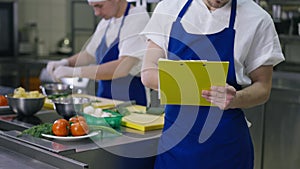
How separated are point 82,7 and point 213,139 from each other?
386 centimetres

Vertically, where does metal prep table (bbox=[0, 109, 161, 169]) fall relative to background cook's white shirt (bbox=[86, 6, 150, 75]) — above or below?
below

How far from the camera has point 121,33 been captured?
8.87 ft

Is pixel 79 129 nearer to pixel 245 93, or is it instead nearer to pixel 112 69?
pixel 245 93

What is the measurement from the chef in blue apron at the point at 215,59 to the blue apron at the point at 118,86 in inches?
41.2

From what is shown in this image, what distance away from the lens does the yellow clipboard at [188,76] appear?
1372 mm

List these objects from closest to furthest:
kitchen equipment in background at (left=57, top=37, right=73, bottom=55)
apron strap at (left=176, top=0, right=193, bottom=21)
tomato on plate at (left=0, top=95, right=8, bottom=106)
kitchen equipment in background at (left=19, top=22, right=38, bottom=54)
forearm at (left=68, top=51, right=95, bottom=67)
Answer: apron strap at (left=176, top=0, right=193, bottom=21) → tomato on plate at (left=0, top=95, right=8, bottom=106) → forearm at (left=68, top=51, right=95, bottom=67) → kitchen equipment in background at (left=19, top=22, right=38, bottom=54) → kitchen equipment in background at (left=57, top=37, right=73, bottom=55)

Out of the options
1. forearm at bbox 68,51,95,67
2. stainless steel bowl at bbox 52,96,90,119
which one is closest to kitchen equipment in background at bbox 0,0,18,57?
forearm at bbox 68,51,95,67

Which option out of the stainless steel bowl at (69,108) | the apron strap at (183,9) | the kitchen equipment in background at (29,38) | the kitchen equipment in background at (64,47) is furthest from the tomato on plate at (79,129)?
the kitchen equipment in background at (64,47)

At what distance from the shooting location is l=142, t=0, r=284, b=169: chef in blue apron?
1.59 metres

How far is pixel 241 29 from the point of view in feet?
5.26

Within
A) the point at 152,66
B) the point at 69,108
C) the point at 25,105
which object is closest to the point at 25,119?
the point at 25,105

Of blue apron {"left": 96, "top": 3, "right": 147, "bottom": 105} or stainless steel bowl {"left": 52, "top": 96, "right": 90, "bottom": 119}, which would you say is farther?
blue apron {"left": 96, "top": 3, "right": 147, "bottom": 105}

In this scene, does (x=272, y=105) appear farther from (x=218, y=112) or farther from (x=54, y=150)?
(x=54, y=150)

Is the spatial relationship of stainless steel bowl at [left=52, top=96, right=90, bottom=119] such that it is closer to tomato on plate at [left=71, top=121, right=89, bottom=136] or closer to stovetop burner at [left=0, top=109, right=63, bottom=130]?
stovetop burner at [left=0, top=109, right=63, bottom=130]
